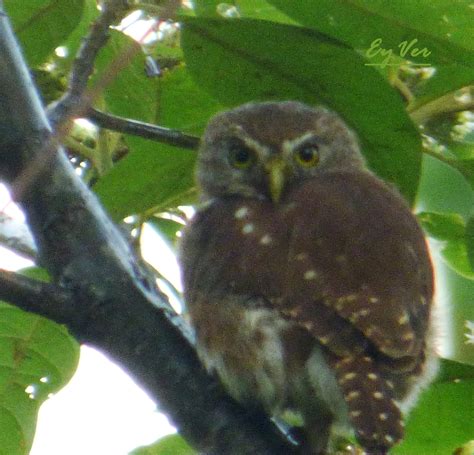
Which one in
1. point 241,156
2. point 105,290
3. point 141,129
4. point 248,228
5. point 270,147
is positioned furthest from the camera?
point 241,156

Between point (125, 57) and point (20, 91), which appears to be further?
point (20, 91)

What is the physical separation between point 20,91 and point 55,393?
0.91 m

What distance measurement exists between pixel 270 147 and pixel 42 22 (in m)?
1.13

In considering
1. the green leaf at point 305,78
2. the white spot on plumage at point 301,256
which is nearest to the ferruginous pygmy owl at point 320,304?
the white spot on plumage at point 301,256

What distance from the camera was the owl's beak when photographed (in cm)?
307

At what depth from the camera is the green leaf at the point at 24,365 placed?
109 inches

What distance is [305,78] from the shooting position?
250 centimetres

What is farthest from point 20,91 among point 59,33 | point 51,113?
point 59,33

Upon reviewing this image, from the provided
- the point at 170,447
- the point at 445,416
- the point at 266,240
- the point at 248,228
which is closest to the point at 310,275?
the point at 266,240

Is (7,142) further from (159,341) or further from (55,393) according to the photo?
(55,393)

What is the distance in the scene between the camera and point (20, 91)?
2.27 meters

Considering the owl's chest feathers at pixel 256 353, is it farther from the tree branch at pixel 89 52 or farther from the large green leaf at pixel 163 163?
the tree branch at pixel 89 52

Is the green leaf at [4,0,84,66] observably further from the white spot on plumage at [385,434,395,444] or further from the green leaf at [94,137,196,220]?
the white spot on plumage at [385,434,395,444]
